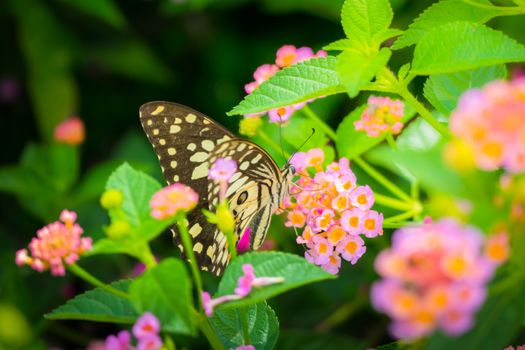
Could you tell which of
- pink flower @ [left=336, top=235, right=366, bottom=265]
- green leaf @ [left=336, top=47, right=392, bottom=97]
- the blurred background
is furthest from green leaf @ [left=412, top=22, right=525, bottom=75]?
the blurred background

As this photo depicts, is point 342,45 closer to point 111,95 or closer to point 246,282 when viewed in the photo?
point 246,282

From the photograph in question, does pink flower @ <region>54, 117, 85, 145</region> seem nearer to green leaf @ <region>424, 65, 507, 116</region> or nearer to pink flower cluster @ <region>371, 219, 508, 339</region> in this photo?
green leaf @ <region>424, 65, 507, 116</region>

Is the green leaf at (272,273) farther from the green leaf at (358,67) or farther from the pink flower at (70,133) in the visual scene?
the pink flower at (70,133)

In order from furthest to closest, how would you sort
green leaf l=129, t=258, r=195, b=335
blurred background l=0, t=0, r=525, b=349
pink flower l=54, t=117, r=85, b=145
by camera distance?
1. pink flower l=54, t=117, r=85, b=145
2. blurred background l=0, t=0, r=525, b=349
3. green leaf l=129, t=258, r=195, b=335

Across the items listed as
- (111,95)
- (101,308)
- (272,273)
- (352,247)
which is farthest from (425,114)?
(111,95)

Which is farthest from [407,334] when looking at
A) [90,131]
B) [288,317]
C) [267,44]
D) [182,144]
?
[90,131]

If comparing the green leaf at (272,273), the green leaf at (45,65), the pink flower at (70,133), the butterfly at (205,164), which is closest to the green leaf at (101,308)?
the green leaf at (272,273)
